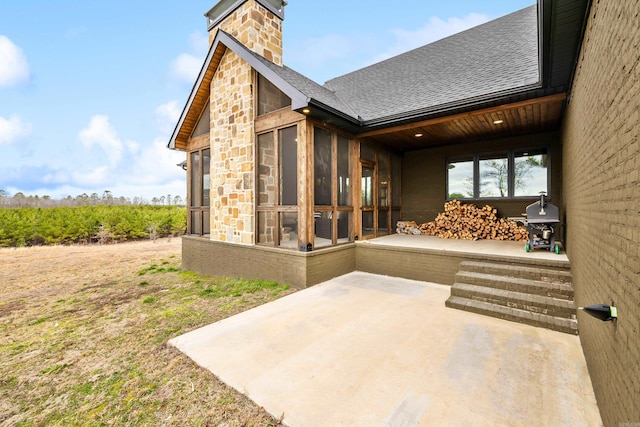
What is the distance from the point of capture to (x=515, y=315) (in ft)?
11.2

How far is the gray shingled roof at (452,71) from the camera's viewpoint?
17.3 feet

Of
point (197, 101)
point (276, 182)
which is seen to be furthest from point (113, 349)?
point (197, 101)

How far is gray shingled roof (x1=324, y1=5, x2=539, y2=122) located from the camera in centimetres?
529

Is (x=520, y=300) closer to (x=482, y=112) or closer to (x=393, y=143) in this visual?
(x=482, y=112)

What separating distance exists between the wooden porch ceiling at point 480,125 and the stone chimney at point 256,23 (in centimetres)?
323

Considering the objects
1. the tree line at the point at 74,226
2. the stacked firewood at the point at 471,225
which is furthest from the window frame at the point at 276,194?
the tree line at the point at 74,226

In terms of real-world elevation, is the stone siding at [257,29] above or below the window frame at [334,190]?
above

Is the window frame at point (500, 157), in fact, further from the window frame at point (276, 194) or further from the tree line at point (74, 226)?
the tree line at point (74, 226)

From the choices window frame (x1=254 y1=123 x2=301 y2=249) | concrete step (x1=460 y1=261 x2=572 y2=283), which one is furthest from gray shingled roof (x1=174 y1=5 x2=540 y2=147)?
concrete step (x1=460 y1=261 x2=572 y2=283)

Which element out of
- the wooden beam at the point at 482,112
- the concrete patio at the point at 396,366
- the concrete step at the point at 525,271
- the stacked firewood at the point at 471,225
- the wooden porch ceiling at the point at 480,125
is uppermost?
the wooden porch ceiling at the point at 480,125

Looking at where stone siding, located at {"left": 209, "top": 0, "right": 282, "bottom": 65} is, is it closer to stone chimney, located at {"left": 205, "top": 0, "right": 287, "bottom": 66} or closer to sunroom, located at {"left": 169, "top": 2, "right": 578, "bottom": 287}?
stone chimney, located at {"left": 205, "top": 0, "right": 287, "bottom": 66}

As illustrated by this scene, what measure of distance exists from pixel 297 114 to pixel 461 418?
16.1ft

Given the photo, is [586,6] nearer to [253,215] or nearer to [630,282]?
[630,282]

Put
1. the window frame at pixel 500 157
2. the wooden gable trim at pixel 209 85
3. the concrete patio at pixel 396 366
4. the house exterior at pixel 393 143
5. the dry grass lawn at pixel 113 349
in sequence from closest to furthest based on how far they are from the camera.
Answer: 1. the concrete patio at pixel 396 366
2. the dry grass lawn at pixel 113 349
3. the house exterior at pixel 393 143
4. the wooden gable trim at pixel 209 85
5. the window frame at pixel 500 157
